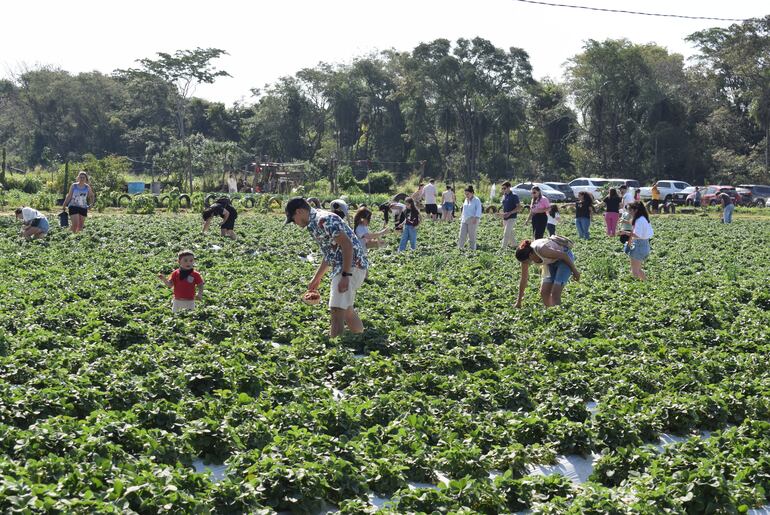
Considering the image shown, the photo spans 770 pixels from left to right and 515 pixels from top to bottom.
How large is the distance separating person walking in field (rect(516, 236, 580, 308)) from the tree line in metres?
41.2

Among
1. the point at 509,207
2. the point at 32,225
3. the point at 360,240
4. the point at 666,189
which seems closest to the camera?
the point at 360,240

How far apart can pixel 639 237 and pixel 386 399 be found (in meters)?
9.10

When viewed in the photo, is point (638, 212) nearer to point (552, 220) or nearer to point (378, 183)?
point (552, 220)

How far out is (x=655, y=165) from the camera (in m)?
61.4

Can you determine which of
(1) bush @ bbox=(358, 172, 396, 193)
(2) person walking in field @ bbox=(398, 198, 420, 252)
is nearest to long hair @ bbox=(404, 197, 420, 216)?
(2) person walking in field @ bbox=(398, 198, 420, 252)

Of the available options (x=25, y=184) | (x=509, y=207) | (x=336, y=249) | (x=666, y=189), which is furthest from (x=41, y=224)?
(x=666, y=189)

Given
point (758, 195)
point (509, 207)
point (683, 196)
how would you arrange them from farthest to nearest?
point (758, 195), point (683, 196), point (509, 207)

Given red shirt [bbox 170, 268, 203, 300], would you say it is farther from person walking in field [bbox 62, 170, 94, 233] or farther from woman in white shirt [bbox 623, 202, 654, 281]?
person walking in field [bbox 62, 170, 94, 233]

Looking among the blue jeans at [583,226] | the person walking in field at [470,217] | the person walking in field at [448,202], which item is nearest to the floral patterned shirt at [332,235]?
the person walking in field at [470,217]

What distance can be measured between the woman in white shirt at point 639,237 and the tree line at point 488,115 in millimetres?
38144

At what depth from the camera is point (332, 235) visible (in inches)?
387

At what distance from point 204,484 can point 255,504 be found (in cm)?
35

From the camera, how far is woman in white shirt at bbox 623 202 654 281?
1558 cm

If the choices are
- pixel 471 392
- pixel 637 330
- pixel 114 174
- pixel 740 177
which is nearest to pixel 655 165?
pixel 740 177
